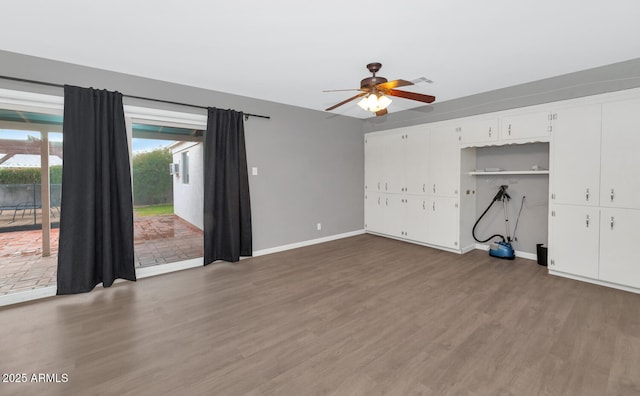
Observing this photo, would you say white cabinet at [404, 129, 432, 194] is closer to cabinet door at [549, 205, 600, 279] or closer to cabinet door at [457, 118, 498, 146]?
cabinet door at [457, 118, 498, 146]

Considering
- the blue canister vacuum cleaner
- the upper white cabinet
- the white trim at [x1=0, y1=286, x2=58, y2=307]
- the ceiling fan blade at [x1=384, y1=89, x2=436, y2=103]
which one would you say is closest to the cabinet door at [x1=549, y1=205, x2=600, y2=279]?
the blue canister vacuum cleaner

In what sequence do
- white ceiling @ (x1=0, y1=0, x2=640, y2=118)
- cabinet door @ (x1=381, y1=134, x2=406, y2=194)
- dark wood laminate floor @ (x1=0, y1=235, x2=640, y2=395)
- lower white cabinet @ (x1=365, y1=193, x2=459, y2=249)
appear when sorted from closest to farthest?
dark wood laminate floor @ (x1=0, y1=235, x2=640, y2=395) < white ceiling @ (x1=0, y1=0, x2=640, y2=118) < lower white cabinet @ (x1=365, y1=193, x2=459, y2=249) < cabinet door @ (x1=381, y1=134, x2=406, y2=194)

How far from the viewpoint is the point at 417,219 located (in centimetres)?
530

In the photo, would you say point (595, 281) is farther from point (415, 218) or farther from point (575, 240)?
point (415, 218)

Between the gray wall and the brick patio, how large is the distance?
1378 mm

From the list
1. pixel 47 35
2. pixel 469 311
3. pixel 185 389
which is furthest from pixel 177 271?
pixel 469 311

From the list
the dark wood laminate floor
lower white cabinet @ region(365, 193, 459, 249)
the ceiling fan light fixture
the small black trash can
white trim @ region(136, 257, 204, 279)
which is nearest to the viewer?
the dark wood laminate floor

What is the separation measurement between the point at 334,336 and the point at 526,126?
12.4 feet

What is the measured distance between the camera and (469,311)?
9.14 feet

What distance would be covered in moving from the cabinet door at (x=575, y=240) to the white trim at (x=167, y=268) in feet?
15.7

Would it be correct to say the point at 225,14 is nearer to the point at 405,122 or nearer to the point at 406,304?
the point at 406,304

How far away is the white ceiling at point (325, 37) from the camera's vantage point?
2250 millimetres

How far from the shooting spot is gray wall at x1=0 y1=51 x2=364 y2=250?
3.68m

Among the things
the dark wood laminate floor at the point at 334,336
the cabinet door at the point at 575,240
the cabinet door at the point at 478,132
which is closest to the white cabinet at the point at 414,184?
the cabinet door at the point at 478,132
